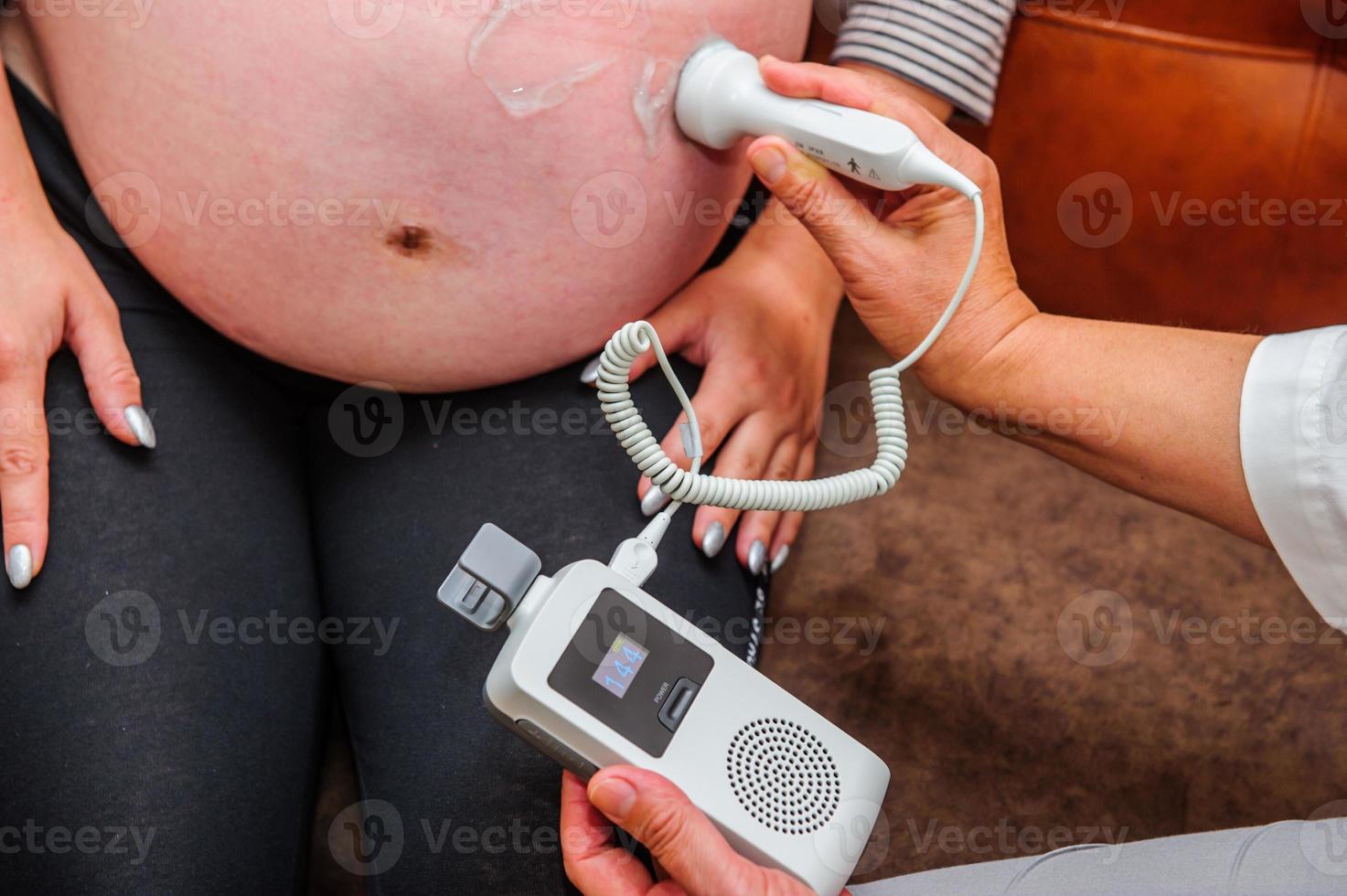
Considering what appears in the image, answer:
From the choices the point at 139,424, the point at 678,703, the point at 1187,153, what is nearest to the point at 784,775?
the point at 678,703

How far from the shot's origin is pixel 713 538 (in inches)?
33.4

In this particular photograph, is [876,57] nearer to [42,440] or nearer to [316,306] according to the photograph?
[316,306]

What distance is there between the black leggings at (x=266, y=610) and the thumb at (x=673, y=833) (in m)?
0.18

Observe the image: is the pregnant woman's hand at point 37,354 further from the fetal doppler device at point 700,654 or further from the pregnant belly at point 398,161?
the fetal doppler device at point 700,654

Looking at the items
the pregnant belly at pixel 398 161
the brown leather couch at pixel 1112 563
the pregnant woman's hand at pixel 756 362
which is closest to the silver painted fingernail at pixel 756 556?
the pregnant woman's hand at pixel 756 362

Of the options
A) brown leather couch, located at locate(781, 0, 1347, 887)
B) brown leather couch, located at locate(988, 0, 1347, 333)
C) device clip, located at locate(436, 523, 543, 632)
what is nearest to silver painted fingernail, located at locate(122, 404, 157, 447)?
device clip, located at locate(436, 523, 543, 632)

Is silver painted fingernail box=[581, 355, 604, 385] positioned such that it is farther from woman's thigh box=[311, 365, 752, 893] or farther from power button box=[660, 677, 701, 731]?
power button box=[660, 677, 701, 731]

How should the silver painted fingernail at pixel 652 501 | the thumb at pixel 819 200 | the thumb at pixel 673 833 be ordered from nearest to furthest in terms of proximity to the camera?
the thumb at pixel 673 833, the thumb at pixel 819 200, the silver painted fingernail at pixel 652 501

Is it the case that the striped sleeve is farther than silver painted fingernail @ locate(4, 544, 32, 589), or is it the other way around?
the striped sleeve

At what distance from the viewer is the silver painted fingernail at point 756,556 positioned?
2.90ft

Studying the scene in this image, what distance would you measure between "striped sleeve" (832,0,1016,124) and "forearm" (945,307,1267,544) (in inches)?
9.5

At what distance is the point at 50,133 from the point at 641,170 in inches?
18.7

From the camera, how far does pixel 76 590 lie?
2.46 feet

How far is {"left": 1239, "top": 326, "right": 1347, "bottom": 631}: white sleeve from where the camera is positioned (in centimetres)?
65
